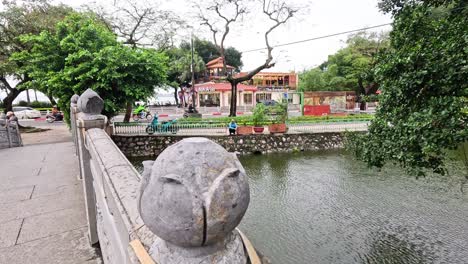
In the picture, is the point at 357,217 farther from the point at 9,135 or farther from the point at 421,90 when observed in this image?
the point at 9,135

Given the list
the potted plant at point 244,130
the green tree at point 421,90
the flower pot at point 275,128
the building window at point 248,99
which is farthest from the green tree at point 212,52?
the green tree at point 421,90

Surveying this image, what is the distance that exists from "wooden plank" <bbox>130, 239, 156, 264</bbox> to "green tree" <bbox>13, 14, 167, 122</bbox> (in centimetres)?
942

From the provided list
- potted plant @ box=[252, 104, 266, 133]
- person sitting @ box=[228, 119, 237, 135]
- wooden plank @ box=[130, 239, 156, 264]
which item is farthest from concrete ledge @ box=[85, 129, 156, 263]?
potted plant @ box=[252, 104, 266, 133]

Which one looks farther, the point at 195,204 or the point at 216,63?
the point at 216,63

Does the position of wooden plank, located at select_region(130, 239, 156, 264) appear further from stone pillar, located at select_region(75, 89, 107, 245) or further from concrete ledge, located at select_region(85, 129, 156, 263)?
stone pillar, located at select_region(75, 89, 107, 245)

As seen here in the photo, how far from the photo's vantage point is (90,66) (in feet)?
32.3

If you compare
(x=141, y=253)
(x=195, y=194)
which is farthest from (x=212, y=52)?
(x=195, y=194)

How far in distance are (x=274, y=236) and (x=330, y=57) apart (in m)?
25.9

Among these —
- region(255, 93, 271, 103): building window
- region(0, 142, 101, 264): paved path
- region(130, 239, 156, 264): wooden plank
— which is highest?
region(255, 93, 271, 103): building window

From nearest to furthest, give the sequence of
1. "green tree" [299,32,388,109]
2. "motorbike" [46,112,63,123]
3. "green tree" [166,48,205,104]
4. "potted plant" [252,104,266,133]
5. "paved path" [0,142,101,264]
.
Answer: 1. "paved path" [0,142,101,264]
2. "potted plant" [252,104,266,133]
3. "motorbike" [46,112,63,123]
4. "green tree" [299,32,388,109]
5. "green tree" [166,48,205,104]

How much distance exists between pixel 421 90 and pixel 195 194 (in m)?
4.27

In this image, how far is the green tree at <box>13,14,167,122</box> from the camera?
9.76m

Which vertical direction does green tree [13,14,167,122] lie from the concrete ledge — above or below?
above

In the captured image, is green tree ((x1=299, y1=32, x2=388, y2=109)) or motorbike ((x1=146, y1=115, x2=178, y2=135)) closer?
motorbike ((x1=146, y1=115, x2=178, y2=135))
